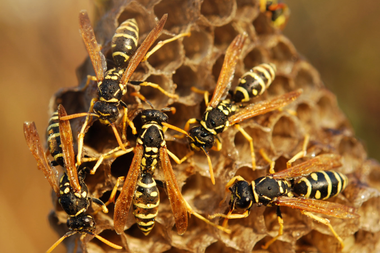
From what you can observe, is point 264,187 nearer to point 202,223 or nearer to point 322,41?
point 202,223

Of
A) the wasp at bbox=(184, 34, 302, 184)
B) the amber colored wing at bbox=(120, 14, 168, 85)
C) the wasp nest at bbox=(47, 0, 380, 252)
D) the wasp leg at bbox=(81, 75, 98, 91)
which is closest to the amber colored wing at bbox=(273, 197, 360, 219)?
the wasp nest at bbox=(47, 0, 380, 252)

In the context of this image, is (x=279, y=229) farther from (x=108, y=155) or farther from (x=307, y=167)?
(x=108, y=155)

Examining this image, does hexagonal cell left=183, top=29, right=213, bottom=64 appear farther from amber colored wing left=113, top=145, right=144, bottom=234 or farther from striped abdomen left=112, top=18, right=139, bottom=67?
amber colored wing left=113, top=145, right=144, bottom=234

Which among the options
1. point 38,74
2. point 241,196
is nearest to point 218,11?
point 241,196

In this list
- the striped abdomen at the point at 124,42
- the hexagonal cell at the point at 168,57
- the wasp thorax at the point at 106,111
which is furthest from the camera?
the hexagonal cell at the point at 168,57

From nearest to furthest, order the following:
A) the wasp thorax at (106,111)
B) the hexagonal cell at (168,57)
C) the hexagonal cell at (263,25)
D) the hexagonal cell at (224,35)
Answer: the wasp thorax at (106,111) → the hexagonal cell at (168,57) → the hexagonal cell at (224,35) → the hexagonal cell at (263,25)

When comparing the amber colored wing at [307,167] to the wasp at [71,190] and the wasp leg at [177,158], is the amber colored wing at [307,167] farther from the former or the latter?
the wasp at [71,190]

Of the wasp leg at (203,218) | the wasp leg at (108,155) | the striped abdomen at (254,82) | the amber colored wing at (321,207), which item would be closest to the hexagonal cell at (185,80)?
the striped abdomen at (254,82)

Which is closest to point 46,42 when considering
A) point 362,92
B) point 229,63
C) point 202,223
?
point 229,63
